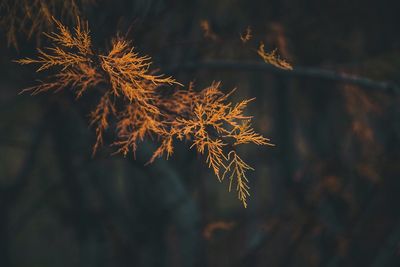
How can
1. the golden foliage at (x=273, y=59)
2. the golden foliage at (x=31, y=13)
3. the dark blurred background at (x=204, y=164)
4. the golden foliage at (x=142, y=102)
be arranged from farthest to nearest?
1. the dark blurred background at (x=204, y=164)
2. the golden foliage at (x=31, y=13)
3. the golden foliage at (x=273, y=59)
4. the golden foliage at (x=142, y=102)

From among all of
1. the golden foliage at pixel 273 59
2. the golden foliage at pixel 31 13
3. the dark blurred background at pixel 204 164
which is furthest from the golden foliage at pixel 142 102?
the dark blurred background at pixel 204 164

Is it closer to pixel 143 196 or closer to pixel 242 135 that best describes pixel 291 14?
pixel 143 196

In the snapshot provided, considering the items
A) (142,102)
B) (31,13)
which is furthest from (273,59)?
(31,13)

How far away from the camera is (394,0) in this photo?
553cm

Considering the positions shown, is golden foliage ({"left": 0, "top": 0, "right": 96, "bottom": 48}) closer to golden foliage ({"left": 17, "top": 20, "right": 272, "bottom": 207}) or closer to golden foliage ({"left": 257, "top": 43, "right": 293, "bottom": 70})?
golden foliage ({"left": 17, "top": 20, "right": 272, "bottom": 207})

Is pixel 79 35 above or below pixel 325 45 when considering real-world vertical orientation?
below

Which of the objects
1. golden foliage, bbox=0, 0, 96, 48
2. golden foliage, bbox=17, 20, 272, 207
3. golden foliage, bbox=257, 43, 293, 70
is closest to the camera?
golden foliage, bbox=17, 20, 272, 207

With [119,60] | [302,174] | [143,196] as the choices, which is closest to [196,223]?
[143,196]

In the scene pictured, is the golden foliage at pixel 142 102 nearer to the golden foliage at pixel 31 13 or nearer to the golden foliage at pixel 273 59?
the golden foliage at pixel 31 13

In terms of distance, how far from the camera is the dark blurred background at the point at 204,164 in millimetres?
3469

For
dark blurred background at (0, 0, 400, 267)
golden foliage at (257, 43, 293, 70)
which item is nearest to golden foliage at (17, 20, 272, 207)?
golden foliage at (257, 43, 293, 70)

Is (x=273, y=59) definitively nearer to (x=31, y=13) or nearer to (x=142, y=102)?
(x=142, y=102)

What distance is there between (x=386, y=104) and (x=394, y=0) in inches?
62.9

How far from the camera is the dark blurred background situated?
3.47m
